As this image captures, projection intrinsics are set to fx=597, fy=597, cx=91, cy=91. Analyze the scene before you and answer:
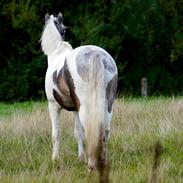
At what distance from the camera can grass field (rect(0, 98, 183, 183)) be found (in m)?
5.24

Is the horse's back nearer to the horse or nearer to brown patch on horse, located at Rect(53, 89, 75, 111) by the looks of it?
the horse

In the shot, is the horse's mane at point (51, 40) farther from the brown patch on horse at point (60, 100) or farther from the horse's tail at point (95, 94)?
the horse's tail at point (95, 94)

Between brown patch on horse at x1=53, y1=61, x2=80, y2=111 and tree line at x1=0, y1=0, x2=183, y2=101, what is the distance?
13.4m

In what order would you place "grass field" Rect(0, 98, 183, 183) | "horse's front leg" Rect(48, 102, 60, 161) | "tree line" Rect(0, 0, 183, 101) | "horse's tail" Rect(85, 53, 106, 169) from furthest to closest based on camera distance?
"tree line" Rect(0, 0, 183, 101) → "horse's front leg" Rect(48, 102, 60, 161) → "horse's tail" Rect(85, 53, 106, 169) → "grass field" Rect(0, 98, 183, 183)

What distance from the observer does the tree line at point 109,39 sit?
66.0ft

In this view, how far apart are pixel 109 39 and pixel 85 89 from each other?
1492cm

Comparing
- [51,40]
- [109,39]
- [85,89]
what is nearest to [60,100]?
[85,89]

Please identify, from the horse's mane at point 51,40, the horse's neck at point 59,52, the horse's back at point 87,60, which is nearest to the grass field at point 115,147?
the horse's back at point 87,60

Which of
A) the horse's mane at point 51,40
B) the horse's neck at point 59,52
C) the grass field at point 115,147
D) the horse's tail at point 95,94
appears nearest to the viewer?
the grass field at point 115,147

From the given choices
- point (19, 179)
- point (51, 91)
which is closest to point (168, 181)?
point (19, 179)

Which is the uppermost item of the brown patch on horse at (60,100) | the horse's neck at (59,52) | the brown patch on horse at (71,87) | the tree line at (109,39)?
the horse's neck at (59,52)

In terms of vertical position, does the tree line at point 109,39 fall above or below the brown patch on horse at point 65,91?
below

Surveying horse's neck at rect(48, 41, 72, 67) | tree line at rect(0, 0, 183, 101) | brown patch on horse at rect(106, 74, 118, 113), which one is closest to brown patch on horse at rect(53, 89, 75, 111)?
horse's neck at rect(48, 41, 72, 67)

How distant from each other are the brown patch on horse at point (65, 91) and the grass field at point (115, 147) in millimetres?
618
